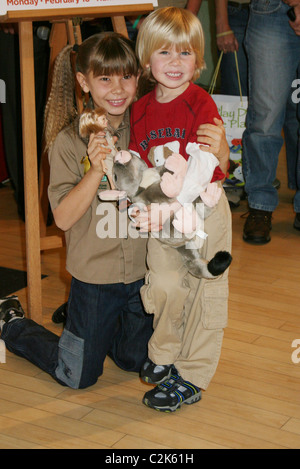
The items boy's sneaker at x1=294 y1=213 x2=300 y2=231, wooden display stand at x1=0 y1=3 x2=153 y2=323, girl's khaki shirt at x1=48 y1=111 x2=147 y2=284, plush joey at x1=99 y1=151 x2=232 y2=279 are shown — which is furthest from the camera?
boy's sneaker at x1=294 y1=213 x2=300 y2=231

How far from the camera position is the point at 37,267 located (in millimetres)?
1908

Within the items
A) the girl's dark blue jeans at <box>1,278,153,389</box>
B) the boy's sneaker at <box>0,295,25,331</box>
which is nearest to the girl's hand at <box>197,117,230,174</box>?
the girl's dark blue jeans at <box>1,278,153,389</box>

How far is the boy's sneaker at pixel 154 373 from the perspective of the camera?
60.4 inches

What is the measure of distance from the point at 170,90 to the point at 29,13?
0.50 m

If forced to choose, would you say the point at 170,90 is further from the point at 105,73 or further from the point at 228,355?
the point at 228,355

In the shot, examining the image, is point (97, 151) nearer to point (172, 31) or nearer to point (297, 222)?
point (172, 31)

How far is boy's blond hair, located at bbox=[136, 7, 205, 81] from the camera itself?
1410 mm

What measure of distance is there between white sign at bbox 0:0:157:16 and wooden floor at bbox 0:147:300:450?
2.91ft

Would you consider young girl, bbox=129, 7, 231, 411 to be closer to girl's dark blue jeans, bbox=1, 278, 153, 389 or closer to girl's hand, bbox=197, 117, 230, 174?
girl's hand, bbox=197, 117, 230, 174

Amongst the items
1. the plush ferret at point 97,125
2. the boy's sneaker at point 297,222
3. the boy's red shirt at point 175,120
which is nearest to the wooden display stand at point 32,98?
the plush ferret at point 97,125

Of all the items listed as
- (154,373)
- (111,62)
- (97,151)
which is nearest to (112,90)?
(111,62)

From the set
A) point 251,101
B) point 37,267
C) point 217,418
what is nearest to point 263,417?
point 217,418

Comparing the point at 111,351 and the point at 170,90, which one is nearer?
the point at 170,90
